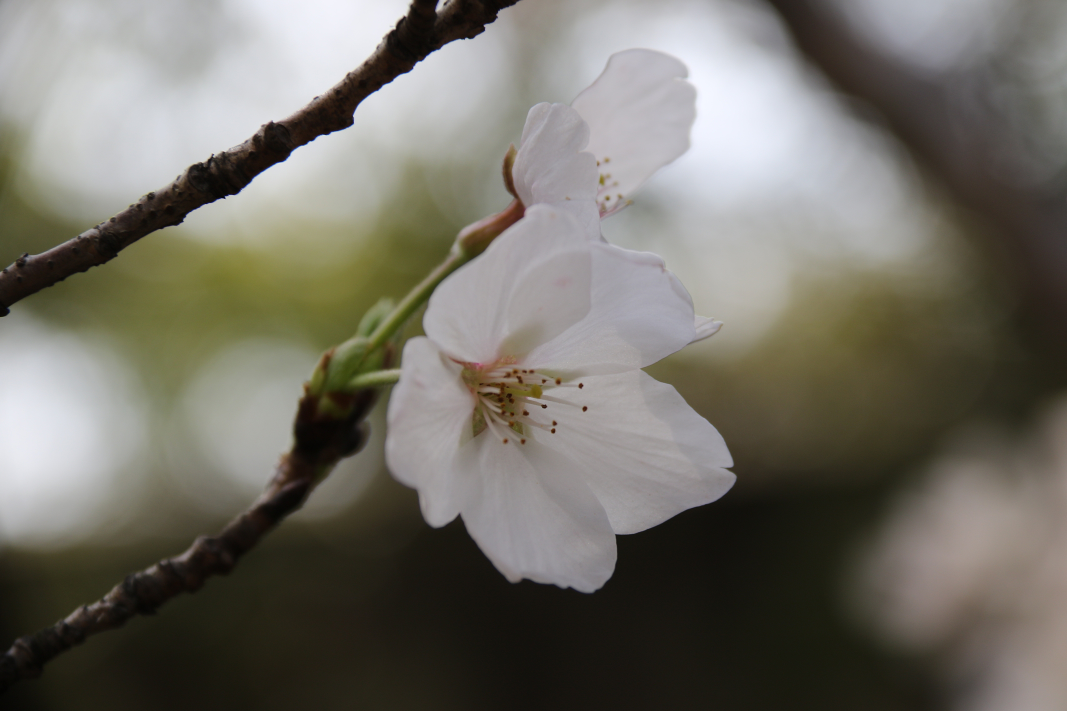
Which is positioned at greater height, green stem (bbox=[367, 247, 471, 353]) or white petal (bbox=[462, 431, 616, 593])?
green stem (bbox=[367, 247, 471, 353])

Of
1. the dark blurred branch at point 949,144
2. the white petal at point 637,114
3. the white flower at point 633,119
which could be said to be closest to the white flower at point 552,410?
the white flower at point 633,119

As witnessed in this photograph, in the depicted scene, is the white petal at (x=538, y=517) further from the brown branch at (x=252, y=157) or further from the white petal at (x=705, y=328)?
the brown branch at (x=252, y=157)

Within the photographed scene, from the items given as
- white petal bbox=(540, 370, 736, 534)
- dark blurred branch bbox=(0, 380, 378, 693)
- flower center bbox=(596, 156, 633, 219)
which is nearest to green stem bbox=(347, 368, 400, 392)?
dark blurred branch bbox=(0, 380, 378, 693)

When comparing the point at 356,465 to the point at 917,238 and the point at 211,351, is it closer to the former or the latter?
the point at 211,351

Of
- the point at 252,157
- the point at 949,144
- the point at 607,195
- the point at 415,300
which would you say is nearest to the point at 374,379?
the point at 415,300

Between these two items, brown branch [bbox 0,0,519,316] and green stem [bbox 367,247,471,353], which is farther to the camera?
green stem [bbox 367,247,471,353]

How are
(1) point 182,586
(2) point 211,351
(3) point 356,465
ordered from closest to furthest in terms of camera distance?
(1) point 182,586
(3) point 356,465
(2) point 211,351

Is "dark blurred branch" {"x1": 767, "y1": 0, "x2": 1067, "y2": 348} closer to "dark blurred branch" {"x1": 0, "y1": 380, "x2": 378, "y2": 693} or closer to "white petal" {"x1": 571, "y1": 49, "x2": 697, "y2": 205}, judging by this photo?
"white petal" {"x1": 571, "y1": 49, "x2": 697, "y2": 205}

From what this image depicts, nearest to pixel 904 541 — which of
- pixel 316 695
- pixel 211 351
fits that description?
pixel 316 695
